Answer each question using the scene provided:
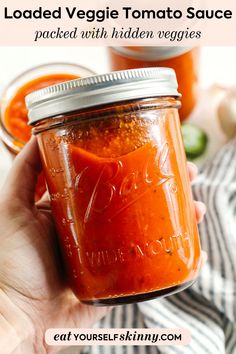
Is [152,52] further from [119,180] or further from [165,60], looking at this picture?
[119,180]

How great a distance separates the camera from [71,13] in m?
1.60

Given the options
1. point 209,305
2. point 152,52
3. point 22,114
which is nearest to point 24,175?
point 22,114

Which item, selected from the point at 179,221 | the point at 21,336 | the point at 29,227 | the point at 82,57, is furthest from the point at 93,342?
the point at 82,57

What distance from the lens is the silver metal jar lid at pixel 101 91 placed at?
0.92 metres

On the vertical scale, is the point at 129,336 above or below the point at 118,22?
below

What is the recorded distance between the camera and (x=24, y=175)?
1153 millimetres

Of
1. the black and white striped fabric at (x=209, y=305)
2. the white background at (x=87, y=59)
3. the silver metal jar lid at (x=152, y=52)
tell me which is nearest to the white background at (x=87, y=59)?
the white background at (x=87, y=59)

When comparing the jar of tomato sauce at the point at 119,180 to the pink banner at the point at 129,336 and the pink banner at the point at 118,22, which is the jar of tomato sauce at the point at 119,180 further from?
Answer: the pink banner at the point at 118,22

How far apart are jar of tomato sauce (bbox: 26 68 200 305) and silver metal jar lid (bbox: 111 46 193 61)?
0.34m

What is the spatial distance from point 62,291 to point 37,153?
31cm

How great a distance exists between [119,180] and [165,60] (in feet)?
1.66

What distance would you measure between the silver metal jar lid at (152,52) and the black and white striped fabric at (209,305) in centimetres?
35

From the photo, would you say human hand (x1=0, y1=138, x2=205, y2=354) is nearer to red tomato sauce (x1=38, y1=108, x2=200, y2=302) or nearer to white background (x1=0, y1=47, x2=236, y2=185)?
red tomato sauce (x1=38, y1=108, x2=200, y2=302)

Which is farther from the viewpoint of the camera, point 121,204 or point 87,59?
point 87,59
